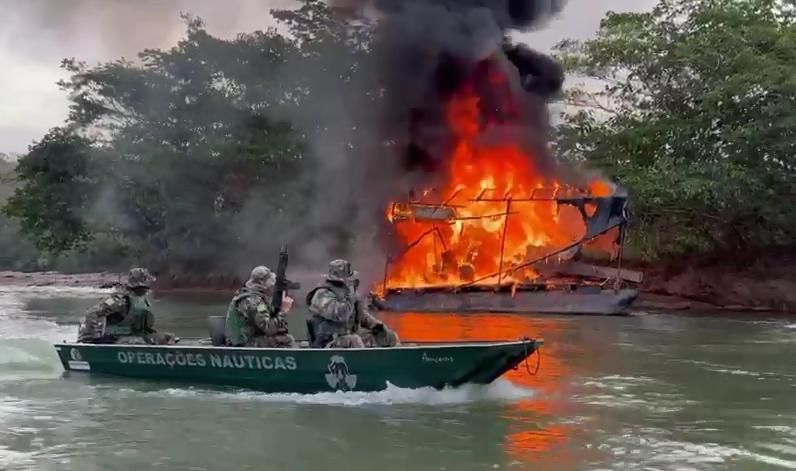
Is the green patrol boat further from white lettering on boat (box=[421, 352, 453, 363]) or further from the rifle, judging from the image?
the rifle

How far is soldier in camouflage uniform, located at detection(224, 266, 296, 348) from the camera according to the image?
49.1ft

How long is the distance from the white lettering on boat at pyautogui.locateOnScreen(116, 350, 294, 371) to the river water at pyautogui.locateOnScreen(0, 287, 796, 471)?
44cm

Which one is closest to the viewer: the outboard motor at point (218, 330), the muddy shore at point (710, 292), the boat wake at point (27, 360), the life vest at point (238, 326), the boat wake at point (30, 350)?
the life vest at point (238, 326)

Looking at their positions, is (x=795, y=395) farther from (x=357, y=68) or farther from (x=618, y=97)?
(x=357, y=68)

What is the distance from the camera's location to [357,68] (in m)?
44.6

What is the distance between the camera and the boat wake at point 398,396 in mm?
14344

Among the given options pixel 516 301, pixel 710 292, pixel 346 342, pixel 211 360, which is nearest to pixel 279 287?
pixel 211 360

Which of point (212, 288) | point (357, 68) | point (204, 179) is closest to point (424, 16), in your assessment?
point (357, 68)

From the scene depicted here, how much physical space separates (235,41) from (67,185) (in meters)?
10.8

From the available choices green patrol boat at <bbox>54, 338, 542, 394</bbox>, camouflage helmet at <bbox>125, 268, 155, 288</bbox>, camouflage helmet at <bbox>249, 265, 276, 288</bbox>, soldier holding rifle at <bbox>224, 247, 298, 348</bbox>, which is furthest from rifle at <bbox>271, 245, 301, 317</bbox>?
camouflage helmet at <bbox>125, 268, 155, 288</bbox>

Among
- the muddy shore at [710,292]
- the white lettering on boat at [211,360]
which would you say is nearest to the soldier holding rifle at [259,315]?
the white lettering on boat at [211,360]

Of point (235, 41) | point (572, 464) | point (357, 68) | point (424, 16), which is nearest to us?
point (572, 464)

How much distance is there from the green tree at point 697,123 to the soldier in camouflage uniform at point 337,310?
20956 millimetres

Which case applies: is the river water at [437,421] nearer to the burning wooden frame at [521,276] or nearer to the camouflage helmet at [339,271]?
the camouflage helmet at [339,271]
